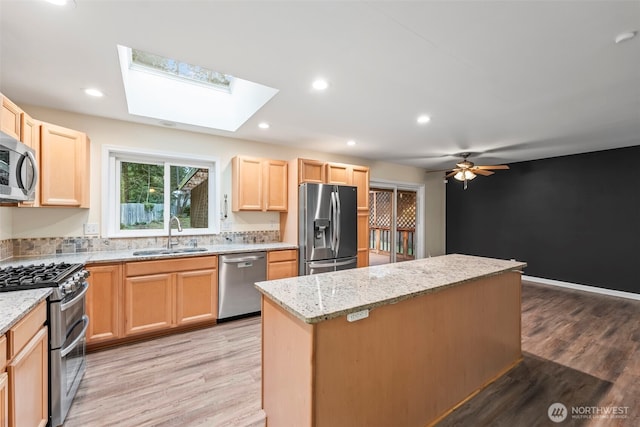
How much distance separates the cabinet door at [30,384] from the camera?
128cm

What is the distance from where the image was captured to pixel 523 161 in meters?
5.54

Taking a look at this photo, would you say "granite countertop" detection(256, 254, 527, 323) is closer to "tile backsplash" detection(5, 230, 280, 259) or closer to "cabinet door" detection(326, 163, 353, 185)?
"cabinet door" detection(326, 163, 353, 185)

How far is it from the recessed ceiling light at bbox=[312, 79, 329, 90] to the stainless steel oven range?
230cm

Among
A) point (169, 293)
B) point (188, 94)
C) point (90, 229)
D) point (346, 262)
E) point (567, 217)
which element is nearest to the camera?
point (169, 293)

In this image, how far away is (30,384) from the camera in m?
1.43

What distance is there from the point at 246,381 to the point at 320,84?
251cm

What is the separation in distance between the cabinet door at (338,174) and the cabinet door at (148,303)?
2506 millimetres

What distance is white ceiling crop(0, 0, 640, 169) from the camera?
1507 millimetres

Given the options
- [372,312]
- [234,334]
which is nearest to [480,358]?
[372,312]

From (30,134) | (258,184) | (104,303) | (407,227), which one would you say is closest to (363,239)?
(258,184)

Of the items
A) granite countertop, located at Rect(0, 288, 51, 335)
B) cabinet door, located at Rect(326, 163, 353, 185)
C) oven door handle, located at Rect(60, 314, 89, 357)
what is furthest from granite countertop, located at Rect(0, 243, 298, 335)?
cabinet door, located at Rect(326, 163, 353, 185)

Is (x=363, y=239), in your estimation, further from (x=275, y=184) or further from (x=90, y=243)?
(x=90, y=243)

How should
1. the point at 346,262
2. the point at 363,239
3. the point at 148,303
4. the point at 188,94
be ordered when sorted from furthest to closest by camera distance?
1. the point at 363,239
2. the point at 346,262
3. the point at 188,94
4. the point at 148,303

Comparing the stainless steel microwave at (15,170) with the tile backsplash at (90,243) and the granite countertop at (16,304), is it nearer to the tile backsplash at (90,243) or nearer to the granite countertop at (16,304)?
the granite countertop at (16,304)
